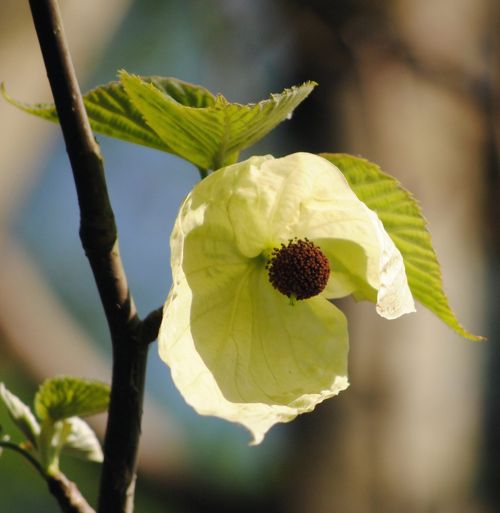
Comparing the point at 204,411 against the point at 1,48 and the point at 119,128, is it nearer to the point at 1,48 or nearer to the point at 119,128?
the point at 119,128

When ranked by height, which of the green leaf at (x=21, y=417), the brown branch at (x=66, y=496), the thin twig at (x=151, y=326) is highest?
the thin twig at (x=151, y=326)

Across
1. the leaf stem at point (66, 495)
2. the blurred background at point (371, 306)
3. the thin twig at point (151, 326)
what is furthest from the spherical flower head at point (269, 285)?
the blurred background at point (371, 306)

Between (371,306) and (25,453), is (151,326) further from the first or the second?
(371,306)

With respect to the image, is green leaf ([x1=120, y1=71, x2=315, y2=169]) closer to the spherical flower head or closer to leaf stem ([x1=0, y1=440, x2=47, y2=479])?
the spherical flower head

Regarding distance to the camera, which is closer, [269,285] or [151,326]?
[151,326]

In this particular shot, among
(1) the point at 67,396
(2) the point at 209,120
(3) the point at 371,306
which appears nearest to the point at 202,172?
(2) the point at 209,120

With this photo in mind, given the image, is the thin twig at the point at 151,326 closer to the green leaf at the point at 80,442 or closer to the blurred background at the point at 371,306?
the green leaf at the point at 80,442

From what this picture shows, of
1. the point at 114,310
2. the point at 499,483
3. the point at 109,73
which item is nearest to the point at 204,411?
the point at 114,310
